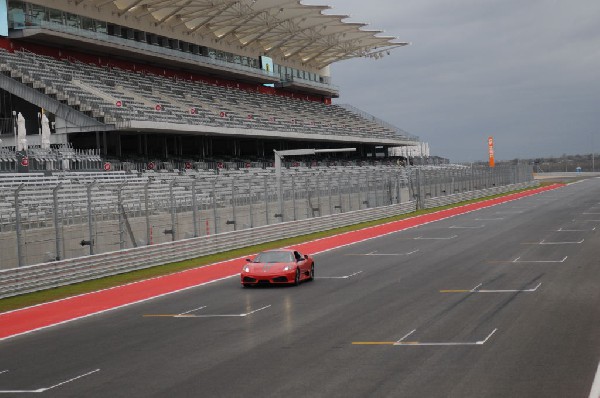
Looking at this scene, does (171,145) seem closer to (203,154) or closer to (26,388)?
(203,154)

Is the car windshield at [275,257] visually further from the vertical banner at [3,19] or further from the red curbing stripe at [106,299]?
the vertical banner at [3,19]

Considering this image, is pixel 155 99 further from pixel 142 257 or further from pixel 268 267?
pixel 268 267

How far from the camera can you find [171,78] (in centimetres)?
6975

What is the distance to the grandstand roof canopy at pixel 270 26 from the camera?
64.2 m

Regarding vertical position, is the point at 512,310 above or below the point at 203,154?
below

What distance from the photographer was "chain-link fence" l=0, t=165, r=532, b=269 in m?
24.3

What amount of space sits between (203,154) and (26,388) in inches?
2155

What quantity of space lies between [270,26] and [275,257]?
54775 millimetres

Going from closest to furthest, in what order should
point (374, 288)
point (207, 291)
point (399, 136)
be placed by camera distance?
point (374, 288), point (207, 291), point (399, 136)

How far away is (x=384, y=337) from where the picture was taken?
48.0ft

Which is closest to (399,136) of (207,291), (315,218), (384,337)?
(315,218)

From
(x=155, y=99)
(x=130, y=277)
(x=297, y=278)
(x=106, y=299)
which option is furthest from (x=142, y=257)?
(x=155, y=99)

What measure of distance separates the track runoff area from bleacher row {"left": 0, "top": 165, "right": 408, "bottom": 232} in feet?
9.61

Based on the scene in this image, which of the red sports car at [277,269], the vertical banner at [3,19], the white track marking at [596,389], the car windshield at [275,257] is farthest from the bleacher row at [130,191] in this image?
the white track marking at [596,389]
